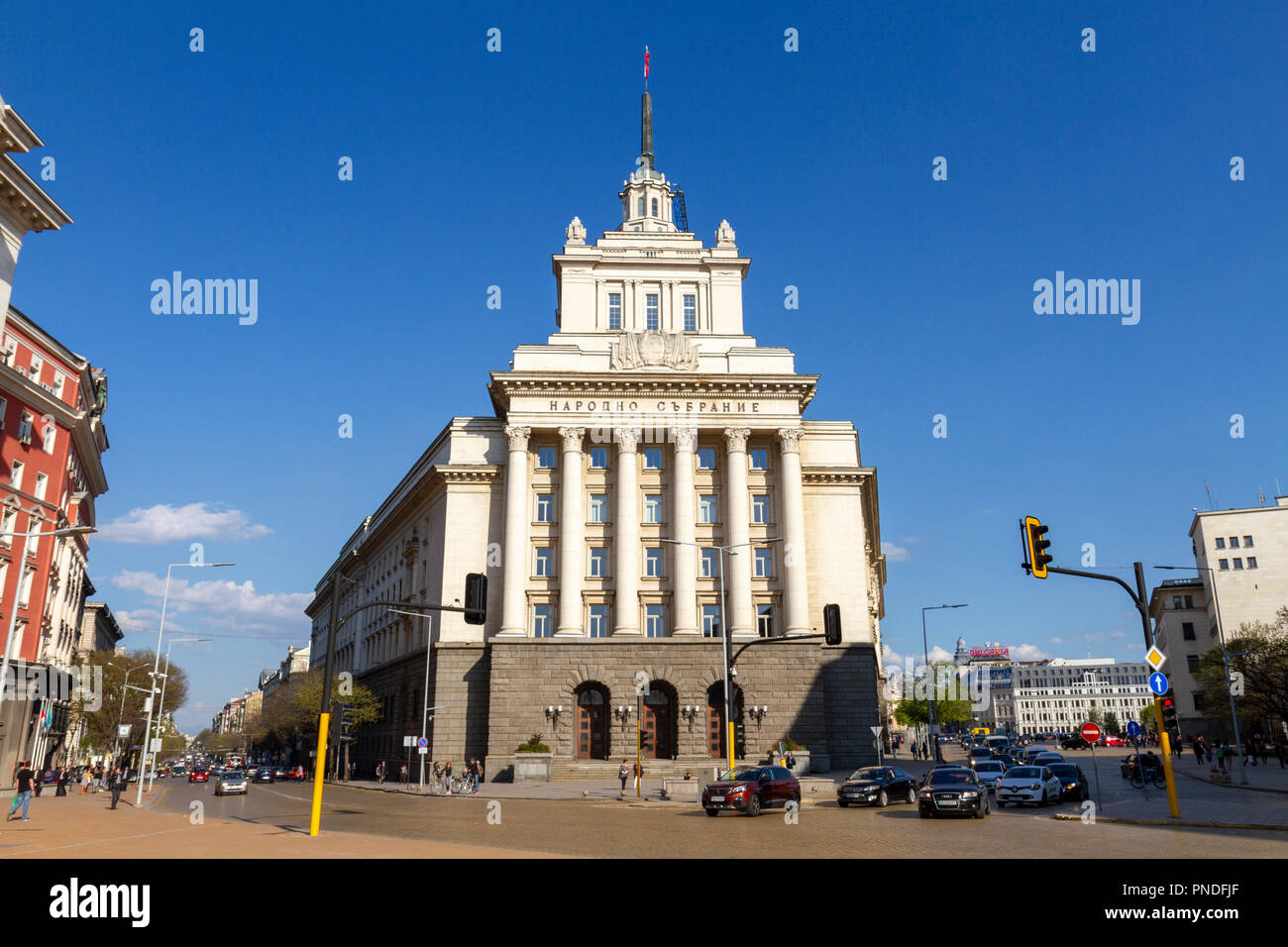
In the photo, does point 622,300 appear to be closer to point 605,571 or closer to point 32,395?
point 605,571

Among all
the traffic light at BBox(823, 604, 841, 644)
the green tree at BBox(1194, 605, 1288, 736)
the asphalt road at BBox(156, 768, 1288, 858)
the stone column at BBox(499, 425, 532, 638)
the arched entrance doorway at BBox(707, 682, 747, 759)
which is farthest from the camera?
the green tree at BBox(1194, 605, 1288, 736)

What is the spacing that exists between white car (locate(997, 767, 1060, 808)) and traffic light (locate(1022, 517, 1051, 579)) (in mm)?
13253

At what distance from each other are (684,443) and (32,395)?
120 feet

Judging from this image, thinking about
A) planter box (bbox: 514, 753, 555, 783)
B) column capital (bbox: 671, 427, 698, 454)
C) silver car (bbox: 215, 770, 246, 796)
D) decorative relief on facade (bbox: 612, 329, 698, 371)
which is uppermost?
decorative relief on facade (bbox: 612, 329, 698, 371)

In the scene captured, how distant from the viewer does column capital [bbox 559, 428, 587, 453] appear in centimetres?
5647

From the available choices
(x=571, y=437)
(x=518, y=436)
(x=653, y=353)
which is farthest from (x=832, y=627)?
(x=518, y=436)

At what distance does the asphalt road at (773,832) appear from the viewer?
18391 mm

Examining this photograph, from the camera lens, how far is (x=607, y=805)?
37344 millimetres

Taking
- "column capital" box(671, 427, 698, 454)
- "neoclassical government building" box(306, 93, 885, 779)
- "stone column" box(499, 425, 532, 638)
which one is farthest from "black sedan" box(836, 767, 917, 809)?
"column capital" box(671, 427, 698, 454)

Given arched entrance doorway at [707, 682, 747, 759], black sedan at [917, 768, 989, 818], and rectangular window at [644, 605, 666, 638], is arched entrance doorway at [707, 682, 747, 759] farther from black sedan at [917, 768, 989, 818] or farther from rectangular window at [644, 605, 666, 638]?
black sedan at [917, 768, 989, 818]

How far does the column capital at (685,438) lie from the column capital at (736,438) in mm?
2198

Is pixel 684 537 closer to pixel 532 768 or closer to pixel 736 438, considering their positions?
pixel 736 438
